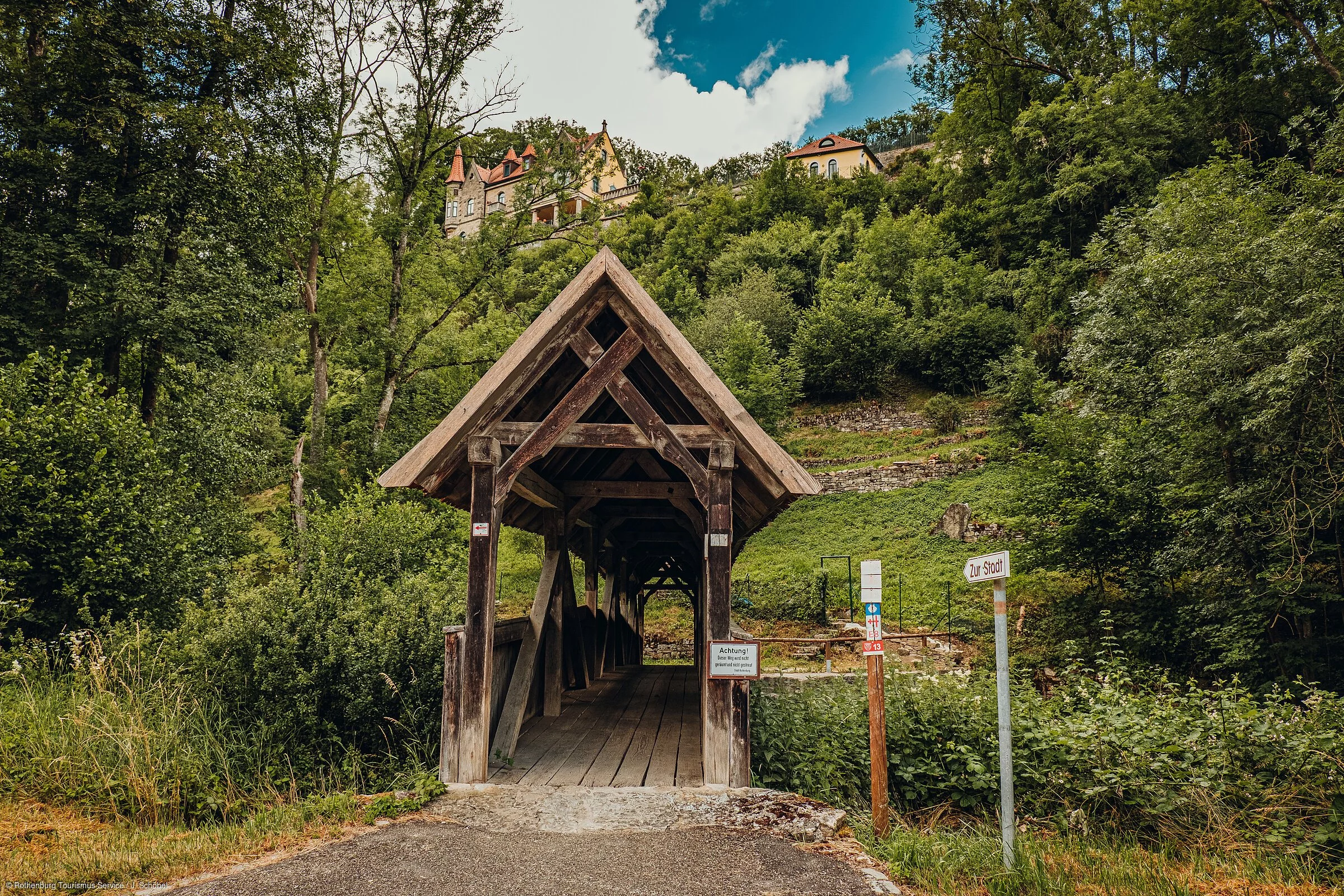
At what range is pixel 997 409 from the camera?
28.2 m

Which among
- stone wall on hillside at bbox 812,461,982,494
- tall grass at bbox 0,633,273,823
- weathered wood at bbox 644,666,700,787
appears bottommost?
weathered wood at bbox 644,666,700,787

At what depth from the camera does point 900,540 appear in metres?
24.1

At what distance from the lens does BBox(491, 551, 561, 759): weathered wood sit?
6262 mm

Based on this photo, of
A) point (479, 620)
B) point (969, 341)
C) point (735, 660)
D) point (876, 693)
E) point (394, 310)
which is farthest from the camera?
point (969, 341)

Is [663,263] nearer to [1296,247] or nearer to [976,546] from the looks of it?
[976,546]

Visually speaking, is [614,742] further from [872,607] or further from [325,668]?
[872,607]

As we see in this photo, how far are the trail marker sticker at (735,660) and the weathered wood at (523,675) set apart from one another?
76.8 inches

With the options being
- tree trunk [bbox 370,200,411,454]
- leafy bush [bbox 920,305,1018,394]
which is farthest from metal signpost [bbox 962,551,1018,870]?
leafy bush [bbox 920,305,1018,394]

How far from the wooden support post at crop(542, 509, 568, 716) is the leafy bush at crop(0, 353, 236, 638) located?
511 centimetres

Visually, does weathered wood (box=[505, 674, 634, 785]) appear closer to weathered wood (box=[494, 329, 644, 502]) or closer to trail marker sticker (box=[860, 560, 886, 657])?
weathered wood (box=[494, 329, 644, 502])

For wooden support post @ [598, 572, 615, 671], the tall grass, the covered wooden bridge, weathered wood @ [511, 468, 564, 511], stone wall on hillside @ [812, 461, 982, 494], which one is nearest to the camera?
the tall grass

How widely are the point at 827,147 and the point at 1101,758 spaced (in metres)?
58.3

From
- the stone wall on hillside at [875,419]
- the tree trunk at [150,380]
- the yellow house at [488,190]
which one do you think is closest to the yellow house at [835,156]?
the yellow house at [488,190]

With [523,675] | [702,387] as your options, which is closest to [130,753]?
[523,675]
